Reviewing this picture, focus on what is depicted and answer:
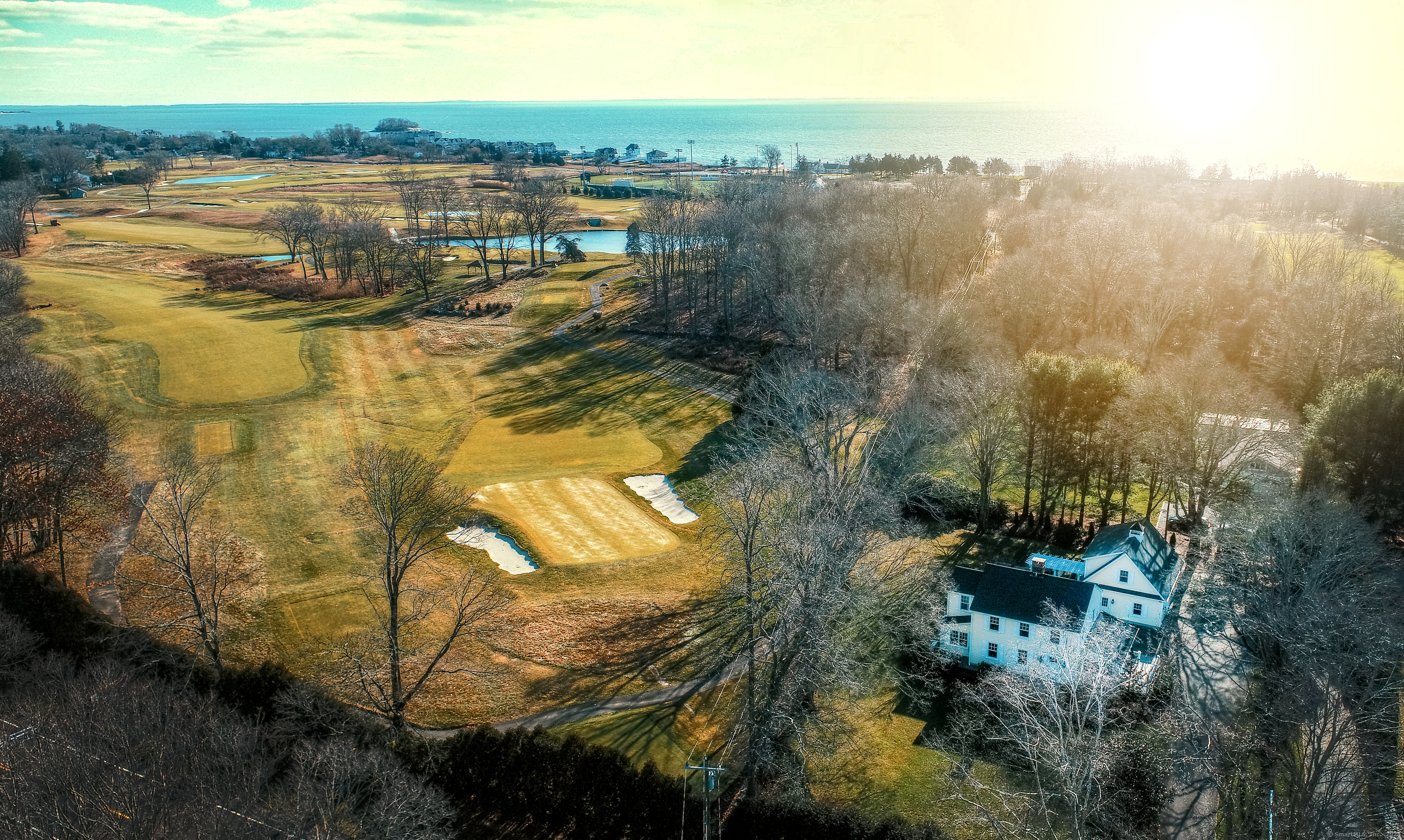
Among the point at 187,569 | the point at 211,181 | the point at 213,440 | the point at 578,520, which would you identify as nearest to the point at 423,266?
the point at 213,440

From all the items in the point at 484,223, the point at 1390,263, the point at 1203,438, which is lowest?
the point at 1203,438

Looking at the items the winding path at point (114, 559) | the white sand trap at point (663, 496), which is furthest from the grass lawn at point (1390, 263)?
the winding path at point (114, 559)

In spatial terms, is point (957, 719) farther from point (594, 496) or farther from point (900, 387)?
point (900, 387)

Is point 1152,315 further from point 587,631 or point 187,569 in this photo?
point 187,569

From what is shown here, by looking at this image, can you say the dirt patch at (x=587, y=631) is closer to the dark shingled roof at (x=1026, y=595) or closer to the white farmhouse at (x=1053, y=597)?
the white farmhouse at (x=1053, y=597)

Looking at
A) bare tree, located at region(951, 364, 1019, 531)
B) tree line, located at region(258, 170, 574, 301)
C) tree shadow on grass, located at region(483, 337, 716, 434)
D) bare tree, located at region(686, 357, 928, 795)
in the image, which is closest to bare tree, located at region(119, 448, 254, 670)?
bare tree, located at region(686, 357, 928, 795)
